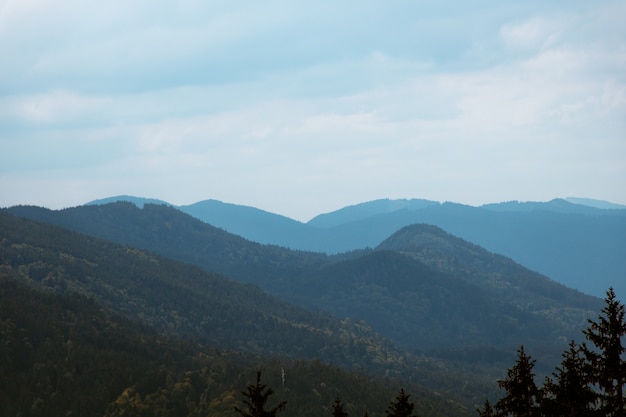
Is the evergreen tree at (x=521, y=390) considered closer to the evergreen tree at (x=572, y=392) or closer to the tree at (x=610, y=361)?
the evergreen tree at (x=572, y=392)

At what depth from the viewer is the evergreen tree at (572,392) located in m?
37.4

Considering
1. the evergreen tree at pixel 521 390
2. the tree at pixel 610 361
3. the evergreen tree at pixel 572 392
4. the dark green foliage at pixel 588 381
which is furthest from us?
the evergreen tree at pixel 521 390

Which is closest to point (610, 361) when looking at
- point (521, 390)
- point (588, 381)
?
point (588, 381)

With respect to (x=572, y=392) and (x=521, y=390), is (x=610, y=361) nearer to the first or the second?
(x=572, y=392)

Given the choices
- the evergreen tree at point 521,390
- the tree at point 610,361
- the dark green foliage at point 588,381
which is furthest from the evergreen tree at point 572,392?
the evergreen tree at point 521,390

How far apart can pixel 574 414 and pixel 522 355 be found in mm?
6572

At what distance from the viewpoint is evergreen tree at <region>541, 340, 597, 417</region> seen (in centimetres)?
3738

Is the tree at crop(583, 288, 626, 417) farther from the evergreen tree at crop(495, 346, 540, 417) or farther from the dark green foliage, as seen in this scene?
the evergreen tree at crop(495, 346, 540, 417)

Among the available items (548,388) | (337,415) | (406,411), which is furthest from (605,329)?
(337,415)

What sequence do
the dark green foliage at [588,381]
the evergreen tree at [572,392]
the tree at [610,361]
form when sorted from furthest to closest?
the evergreen tree at [572,392] → the dark green foliage at [588,381] → the tree at [610,361]

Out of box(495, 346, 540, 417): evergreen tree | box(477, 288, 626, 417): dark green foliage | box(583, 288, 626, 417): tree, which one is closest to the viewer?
box(583, 288, 626, 417): tree

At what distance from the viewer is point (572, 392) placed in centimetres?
3956

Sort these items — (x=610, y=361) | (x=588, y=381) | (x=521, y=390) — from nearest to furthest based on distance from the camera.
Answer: (x=610, y=361)
(x=588, y=381)
(x=521, y=390)

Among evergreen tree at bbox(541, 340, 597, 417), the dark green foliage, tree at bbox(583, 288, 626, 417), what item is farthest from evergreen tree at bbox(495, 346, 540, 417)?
tree at bbox(583, 288, 626, 417)
